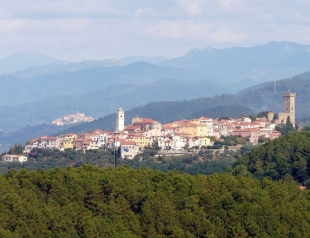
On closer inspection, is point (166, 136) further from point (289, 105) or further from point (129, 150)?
point (289, 105)

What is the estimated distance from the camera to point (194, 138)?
78.1 metres

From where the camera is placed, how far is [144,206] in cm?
2911

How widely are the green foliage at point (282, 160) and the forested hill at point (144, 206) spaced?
12932 mm

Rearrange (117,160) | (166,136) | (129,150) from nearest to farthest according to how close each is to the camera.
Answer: (117,160), (129,150), (166,136)

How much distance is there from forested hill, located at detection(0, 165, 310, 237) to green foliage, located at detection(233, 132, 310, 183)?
12932mm

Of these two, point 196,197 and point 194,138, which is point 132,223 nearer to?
point 196,197

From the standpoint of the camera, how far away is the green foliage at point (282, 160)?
153 feet

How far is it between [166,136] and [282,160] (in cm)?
3042

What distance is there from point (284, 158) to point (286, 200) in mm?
16937

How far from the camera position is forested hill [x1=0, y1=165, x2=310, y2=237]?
27.1 m

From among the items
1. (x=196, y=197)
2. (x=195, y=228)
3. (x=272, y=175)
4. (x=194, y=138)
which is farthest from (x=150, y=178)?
(x=194, y=138)

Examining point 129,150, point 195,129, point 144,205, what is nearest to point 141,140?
point 129,150

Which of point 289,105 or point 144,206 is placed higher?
point 289,105

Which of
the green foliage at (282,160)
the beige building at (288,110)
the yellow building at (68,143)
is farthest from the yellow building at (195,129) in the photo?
the green foliage at (282,160)
